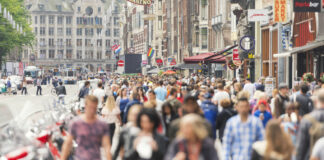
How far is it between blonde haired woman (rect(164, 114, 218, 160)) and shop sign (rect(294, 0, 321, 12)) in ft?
59.2

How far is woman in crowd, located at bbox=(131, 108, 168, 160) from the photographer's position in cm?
738

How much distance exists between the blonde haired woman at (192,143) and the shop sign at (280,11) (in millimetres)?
20770

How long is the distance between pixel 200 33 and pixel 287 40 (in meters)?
27.8

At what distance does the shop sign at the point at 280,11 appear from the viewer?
27359 millimetres

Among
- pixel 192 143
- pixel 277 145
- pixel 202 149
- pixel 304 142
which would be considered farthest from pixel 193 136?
pixel 304 142

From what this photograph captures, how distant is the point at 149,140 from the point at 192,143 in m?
1.05

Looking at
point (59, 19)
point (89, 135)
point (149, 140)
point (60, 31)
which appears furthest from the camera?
point (60, 31)

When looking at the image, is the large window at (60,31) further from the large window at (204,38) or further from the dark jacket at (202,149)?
the dark jacket at (202,149)

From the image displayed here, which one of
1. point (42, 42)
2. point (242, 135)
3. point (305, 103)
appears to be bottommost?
point (242, 135)

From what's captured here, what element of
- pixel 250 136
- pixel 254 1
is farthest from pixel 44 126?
pixel 254 1

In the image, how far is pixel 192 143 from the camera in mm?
6438

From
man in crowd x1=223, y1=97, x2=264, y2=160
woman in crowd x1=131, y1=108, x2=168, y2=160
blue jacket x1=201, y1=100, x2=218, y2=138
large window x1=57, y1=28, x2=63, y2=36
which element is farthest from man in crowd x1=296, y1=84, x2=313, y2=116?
large window x1=57, y1=28, x2=63, y2=36

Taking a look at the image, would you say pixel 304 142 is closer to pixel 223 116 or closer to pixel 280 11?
pixel 223 116

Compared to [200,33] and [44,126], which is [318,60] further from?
[200,33]
